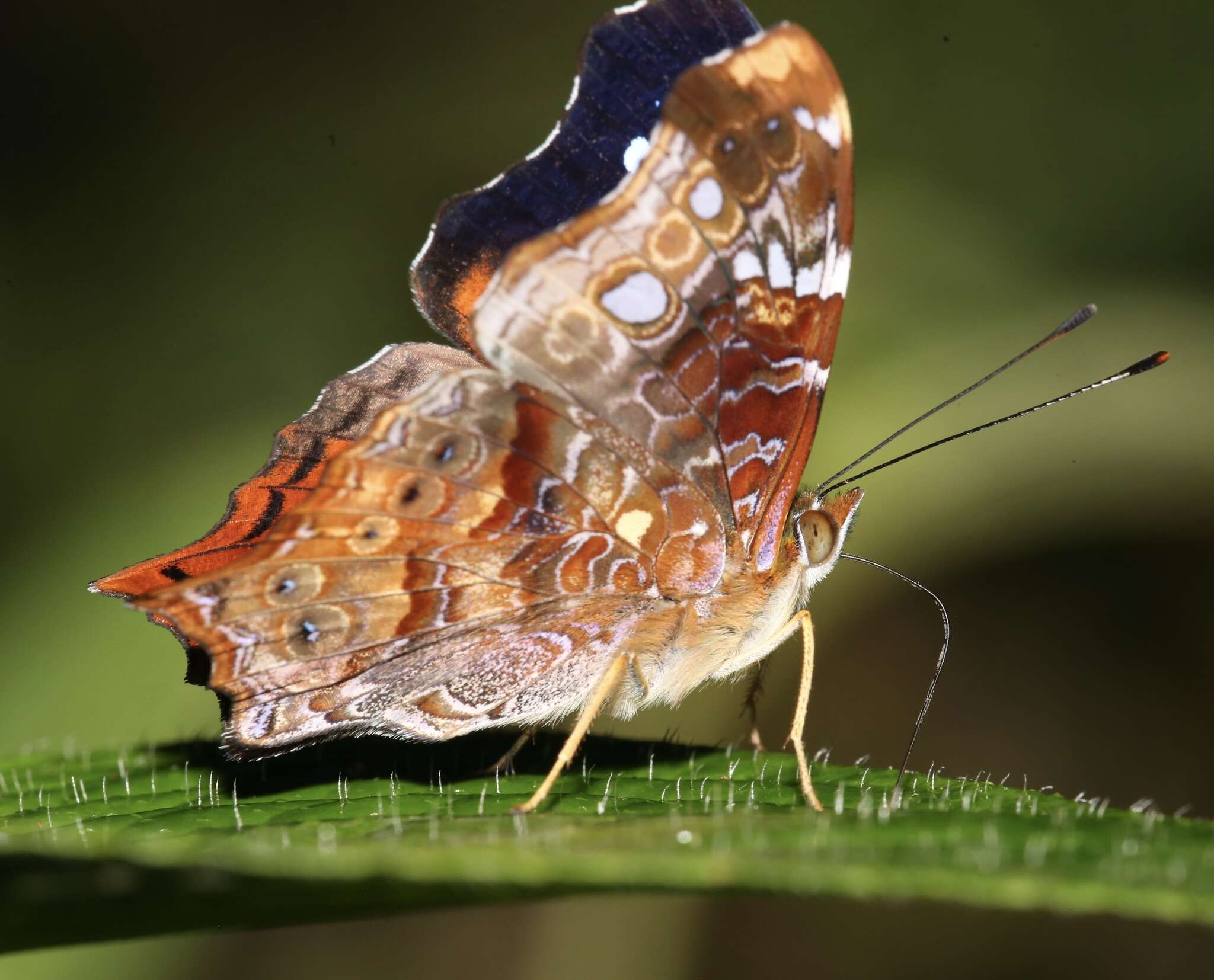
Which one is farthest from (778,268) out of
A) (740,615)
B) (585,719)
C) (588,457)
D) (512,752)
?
(512,752)

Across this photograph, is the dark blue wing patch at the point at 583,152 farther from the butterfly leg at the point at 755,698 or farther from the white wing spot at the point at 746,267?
the butterfly leg at the point at 755,698

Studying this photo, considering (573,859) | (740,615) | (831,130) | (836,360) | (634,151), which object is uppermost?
(634,151)

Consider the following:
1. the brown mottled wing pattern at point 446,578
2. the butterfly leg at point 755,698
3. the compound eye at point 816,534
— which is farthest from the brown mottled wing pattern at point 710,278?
the butterfly leg at point 755,698

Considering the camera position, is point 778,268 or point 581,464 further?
point 581,464

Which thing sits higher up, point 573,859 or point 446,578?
point 446,578

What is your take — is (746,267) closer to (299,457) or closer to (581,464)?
(581,464)

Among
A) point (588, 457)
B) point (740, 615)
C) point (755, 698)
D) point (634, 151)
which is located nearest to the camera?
point (588, 457)

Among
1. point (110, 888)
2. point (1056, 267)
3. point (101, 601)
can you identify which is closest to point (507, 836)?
point (110, 888)
